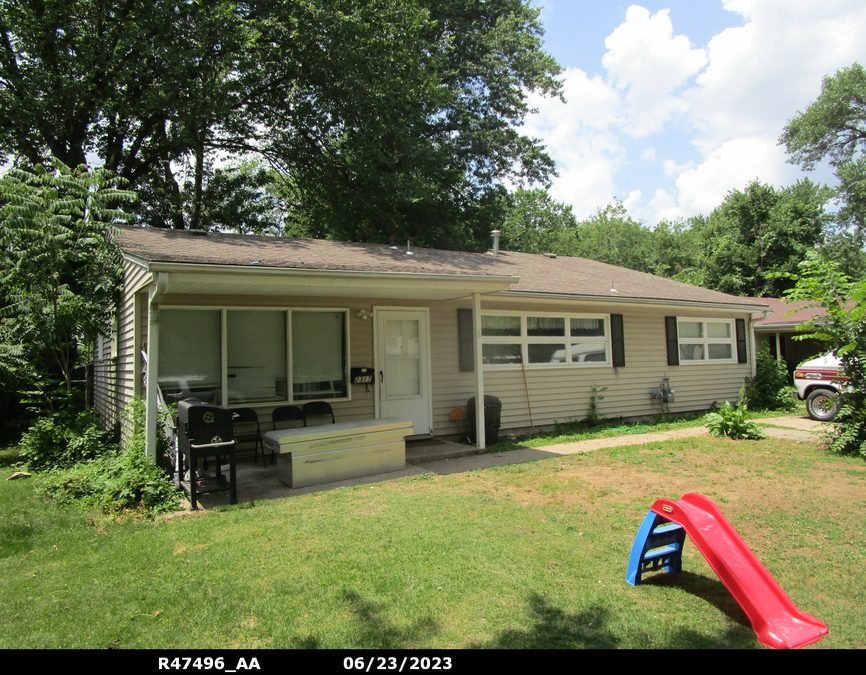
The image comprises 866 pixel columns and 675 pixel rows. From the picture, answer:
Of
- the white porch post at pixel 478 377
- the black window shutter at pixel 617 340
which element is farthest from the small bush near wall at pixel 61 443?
the black window shutter at pixel 617 340

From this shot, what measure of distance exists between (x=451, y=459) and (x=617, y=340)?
5.57m

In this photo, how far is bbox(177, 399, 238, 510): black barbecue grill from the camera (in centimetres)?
588

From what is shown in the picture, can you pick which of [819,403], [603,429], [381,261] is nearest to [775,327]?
[819,403]

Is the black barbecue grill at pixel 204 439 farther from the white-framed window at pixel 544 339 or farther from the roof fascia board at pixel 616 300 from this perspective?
the roof fascia board at pixel 616 300

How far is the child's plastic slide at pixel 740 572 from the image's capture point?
309cm

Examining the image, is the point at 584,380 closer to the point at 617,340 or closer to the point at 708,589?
the point at 617,340

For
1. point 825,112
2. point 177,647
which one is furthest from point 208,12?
point 825,112

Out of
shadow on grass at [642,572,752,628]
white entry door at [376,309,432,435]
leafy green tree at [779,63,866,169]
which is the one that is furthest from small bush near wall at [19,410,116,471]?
leafy green tree at [779,63,866,169]

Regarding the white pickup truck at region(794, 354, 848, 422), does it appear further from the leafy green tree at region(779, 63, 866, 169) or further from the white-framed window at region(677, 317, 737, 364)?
the leafy green tree at region(779, 63, 866, 169)

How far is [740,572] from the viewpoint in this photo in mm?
3316

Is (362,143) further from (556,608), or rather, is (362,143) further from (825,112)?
(825,112)

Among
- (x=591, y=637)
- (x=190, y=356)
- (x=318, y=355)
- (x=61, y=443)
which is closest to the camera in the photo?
(x=591, y=637)

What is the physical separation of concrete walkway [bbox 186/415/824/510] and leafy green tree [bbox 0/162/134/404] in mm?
3552

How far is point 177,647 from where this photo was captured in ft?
10.1
